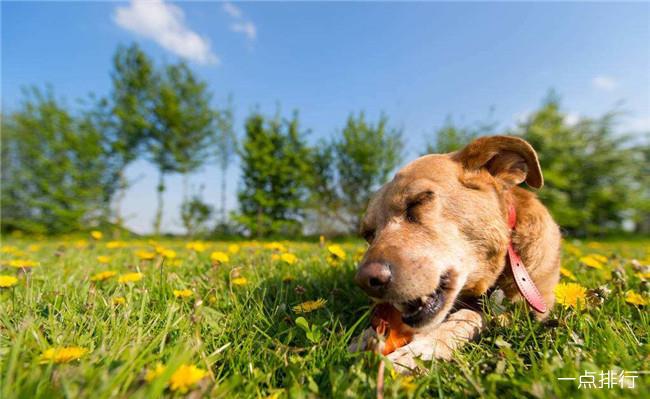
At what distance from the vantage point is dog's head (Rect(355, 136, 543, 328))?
1802mm

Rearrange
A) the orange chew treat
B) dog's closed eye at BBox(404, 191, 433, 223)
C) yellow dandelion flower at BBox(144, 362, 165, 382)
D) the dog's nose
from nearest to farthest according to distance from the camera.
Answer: yellow dandelion flower at BBox(144, 362, 165, 382) < the orange chew treat < the dog's nose < dog's closed eye at BBox(404, 191, 433, 223)

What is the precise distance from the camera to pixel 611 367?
1208 mm

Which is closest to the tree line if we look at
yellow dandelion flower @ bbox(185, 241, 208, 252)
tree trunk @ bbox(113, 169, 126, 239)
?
tree trunk @ bbox(113, 169, 126, 239)

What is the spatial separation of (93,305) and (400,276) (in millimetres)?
1702

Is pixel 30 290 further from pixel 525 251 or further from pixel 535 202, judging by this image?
pixel 535 202

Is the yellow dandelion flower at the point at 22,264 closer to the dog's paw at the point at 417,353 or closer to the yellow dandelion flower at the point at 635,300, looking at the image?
the dog's paw at the point at 417,353

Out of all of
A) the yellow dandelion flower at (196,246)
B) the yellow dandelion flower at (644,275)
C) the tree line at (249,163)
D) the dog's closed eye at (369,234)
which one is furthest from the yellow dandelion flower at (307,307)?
the tree line at (249,163)

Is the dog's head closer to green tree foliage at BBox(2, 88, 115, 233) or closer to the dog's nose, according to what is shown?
the dog's nose

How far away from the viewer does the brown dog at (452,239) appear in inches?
69.8

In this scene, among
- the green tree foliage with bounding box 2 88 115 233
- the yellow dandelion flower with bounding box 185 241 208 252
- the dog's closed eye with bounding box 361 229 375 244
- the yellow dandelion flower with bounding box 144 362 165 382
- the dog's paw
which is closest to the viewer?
the yellow dandelion flower with bounding box 144 362 165 382

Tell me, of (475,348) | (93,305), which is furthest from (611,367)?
(93,305)

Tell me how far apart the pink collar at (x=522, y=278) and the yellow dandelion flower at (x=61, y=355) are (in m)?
2.28

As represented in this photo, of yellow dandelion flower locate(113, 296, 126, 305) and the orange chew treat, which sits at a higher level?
yellow dandelion flower locate(113, 296, 126, 305)

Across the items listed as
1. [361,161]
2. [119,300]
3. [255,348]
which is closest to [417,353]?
[255,348]
